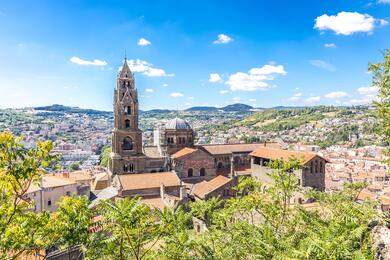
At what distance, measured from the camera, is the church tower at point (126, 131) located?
48.3 meters

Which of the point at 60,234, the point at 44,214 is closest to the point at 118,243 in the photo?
the point at 60,234

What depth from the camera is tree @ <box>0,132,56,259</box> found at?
8125 mm

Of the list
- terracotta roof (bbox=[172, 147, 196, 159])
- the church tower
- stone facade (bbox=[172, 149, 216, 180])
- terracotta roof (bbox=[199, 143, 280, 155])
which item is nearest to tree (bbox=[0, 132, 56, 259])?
the church tower

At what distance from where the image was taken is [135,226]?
11.1 meters

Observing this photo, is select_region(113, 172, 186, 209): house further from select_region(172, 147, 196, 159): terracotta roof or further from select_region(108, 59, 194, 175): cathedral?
select_region(172, 147, 196, 159): terracotta roof

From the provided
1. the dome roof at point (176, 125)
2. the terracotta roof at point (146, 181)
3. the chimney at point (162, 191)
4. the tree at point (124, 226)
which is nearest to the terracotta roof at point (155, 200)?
the chimney at point (162, 191)

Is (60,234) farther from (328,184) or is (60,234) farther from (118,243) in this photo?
(328,184)

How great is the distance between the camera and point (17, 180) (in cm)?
828

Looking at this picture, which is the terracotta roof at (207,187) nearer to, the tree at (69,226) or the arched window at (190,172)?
the arched window at (190,172)

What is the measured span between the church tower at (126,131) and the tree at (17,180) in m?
39.2

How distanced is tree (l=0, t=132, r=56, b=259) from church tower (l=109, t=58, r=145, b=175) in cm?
3917

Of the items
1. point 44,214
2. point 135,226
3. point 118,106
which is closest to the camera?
point 44,214

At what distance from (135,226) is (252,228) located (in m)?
7.26

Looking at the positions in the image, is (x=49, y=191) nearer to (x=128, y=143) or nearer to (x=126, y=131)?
(x=128, y=143)
